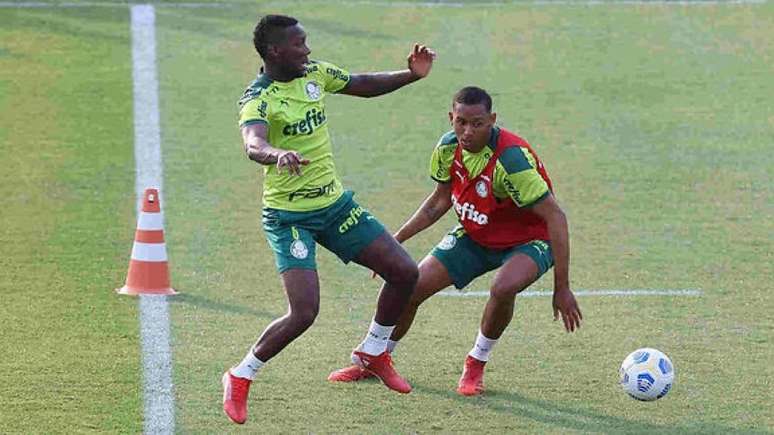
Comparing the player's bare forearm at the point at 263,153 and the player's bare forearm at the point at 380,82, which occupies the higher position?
the player's bare forearm at the point at 380,82

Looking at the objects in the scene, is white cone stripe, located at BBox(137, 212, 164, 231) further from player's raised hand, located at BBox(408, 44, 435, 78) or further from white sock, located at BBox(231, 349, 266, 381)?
white sock, located at BBox(231, 349, 266, 381)

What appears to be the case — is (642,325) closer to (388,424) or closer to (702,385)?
(702,385)

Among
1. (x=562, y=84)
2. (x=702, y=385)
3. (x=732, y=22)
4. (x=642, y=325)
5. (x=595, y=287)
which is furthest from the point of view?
(x=732, y=22)

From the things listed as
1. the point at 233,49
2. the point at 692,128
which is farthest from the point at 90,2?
the point at 692,128

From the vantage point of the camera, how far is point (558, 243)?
8820 mm

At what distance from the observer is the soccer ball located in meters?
8.88

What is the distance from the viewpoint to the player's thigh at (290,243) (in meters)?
8.78

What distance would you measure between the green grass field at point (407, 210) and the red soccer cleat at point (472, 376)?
0.09 m

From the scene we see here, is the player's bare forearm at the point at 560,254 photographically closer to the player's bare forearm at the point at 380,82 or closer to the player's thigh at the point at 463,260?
the player's thigh at the point at 463,260

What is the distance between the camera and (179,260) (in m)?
12.2

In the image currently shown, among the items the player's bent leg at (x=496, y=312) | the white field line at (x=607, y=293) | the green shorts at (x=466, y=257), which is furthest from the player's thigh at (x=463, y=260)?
the white field line at (x=607, y=293)

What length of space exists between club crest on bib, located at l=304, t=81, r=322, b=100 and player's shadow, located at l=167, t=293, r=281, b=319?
2260 mm

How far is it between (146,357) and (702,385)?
3278 millimetres

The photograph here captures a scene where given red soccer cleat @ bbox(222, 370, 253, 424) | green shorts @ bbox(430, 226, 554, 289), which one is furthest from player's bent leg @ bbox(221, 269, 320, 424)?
green shorts @ bbox(430, 226, 554, 289)
